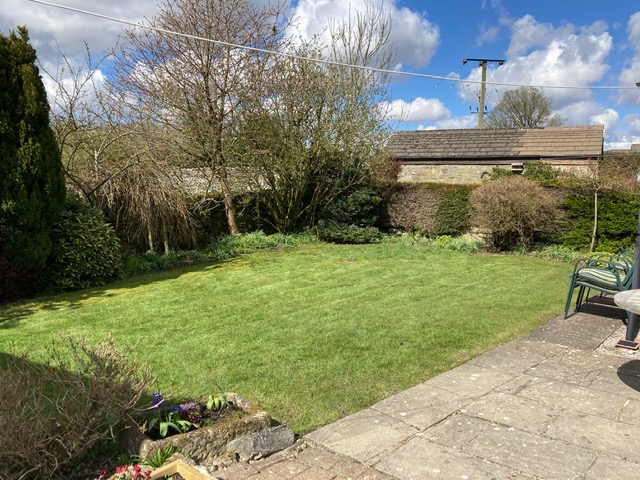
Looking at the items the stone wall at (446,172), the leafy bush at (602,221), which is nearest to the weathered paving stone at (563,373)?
the leafy bush at (602,221)

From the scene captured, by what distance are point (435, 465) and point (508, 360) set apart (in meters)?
1.97

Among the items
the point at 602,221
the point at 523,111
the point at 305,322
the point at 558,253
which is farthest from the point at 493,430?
the point at 523,111

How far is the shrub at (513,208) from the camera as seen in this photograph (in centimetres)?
1072

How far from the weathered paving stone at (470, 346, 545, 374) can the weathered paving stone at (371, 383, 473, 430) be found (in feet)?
2.58

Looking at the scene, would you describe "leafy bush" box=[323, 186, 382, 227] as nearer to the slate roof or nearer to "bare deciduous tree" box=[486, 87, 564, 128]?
the slate roof

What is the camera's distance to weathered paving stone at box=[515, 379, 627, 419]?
10.2 feet

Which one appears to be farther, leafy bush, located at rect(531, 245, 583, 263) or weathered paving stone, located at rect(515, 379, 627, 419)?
leafy bush, located at rect(531, 245, 583, 263)

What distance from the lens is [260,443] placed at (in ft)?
8.54

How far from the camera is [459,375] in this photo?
3770 mm

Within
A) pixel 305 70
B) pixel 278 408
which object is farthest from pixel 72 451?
pixel 305 70

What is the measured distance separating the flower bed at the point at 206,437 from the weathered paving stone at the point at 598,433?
1854mm

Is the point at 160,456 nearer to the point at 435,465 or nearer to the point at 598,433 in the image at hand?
the point at 435,465

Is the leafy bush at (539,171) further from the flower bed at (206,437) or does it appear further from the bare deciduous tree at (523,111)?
the bare deciduous tree at (523,111)

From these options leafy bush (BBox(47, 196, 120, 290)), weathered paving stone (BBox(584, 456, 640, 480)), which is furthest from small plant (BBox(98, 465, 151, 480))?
leafy bush (BBox(47, 196, 120, 290))
